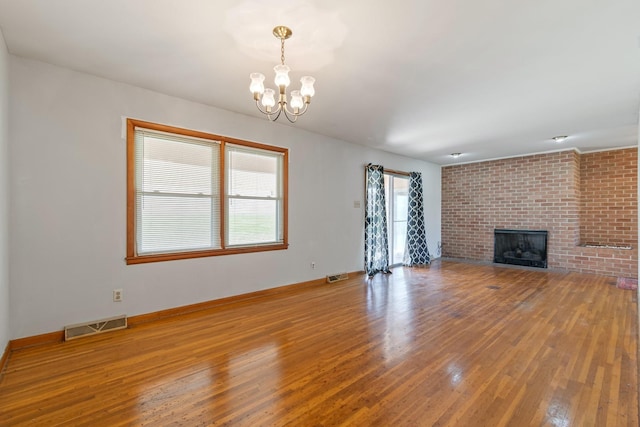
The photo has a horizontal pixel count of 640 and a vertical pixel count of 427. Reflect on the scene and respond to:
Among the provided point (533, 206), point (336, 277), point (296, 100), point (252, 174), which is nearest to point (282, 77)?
point (296, 100)

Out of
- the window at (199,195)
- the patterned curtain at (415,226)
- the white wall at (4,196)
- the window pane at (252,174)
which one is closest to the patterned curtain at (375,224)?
the patterned curtain at (415,226)

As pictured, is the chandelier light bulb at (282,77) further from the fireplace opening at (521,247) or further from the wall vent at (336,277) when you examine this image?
the fireplace opening at (521,247)

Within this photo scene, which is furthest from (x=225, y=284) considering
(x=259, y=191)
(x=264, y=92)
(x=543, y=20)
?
(x=543, y=20)

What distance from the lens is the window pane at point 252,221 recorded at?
13.5 ft

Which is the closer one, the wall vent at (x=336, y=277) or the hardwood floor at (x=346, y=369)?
the hardwood floor at (x=346, y=369)

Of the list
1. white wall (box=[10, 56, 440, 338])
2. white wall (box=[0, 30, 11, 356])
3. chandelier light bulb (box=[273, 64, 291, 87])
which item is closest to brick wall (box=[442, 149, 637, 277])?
white wall (box=[10, 56, 440, 338])

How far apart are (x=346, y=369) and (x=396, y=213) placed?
5002mm

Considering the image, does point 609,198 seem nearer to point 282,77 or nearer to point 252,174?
point 252,174

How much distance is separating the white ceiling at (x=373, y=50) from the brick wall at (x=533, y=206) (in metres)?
2.49

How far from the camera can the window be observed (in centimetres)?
333

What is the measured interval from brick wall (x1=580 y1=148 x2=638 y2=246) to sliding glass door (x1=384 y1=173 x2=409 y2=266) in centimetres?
382

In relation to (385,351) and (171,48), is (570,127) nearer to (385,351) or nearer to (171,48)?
(385,351)

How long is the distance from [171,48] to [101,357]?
2.71 metres

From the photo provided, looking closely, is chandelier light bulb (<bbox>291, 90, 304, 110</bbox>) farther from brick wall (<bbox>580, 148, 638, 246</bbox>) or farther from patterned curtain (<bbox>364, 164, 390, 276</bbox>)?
brick wall (<bbox>580, 148, 638, 246</bbox>)
